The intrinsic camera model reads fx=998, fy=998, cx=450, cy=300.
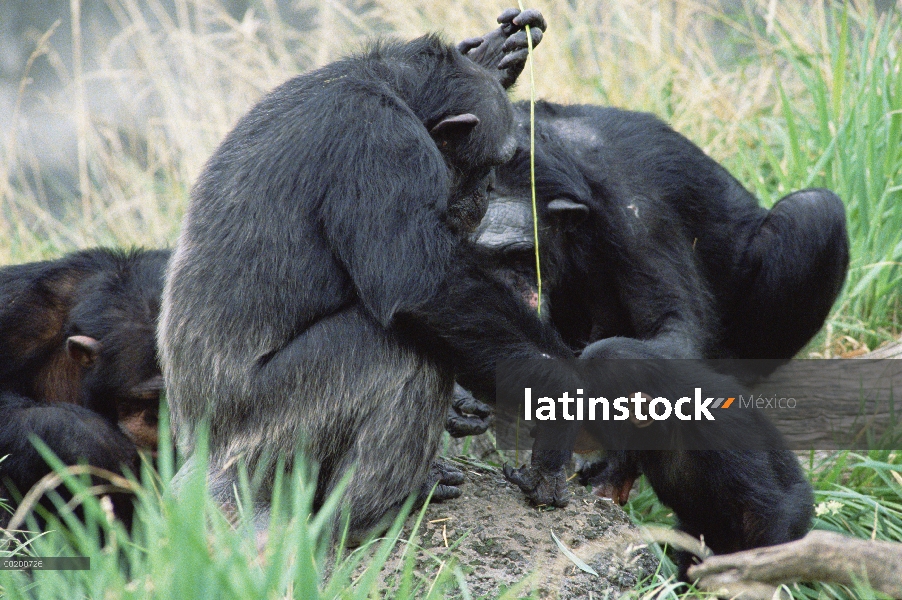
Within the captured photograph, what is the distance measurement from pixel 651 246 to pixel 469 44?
3.96 feet

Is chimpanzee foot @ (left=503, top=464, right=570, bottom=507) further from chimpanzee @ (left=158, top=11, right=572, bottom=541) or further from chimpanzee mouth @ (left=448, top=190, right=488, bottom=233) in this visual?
chimpanzee mouth @ (left=448, top=190, right=488, bottom=233)

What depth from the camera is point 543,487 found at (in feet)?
12.1

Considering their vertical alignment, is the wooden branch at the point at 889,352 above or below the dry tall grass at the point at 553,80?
below

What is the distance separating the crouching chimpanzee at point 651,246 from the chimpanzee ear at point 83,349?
174 centimetres

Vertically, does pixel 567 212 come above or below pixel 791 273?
above

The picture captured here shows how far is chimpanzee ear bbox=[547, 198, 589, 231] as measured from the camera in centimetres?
431

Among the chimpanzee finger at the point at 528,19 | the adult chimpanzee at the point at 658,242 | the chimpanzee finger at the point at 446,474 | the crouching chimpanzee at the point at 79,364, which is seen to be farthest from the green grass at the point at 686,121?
the chimpanzee finger at the point at 528,19

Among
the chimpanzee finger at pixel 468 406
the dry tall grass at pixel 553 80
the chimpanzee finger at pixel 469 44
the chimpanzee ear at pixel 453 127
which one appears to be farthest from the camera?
the dry tall grass at pixel 553 80

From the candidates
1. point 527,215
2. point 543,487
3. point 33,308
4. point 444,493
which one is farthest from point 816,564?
point 33,308

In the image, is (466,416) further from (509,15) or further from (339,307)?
(509,15)

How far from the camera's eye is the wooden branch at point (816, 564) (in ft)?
7.93

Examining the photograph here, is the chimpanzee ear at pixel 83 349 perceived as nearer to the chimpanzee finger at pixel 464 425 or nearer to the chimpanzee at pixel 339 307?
the chimpanzee at pixel 339 307

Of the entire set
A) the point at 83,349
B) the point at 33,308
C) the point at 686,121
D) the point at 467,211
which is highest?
the point at 467,211

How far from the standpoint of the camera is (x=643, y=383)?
11.0 feet
